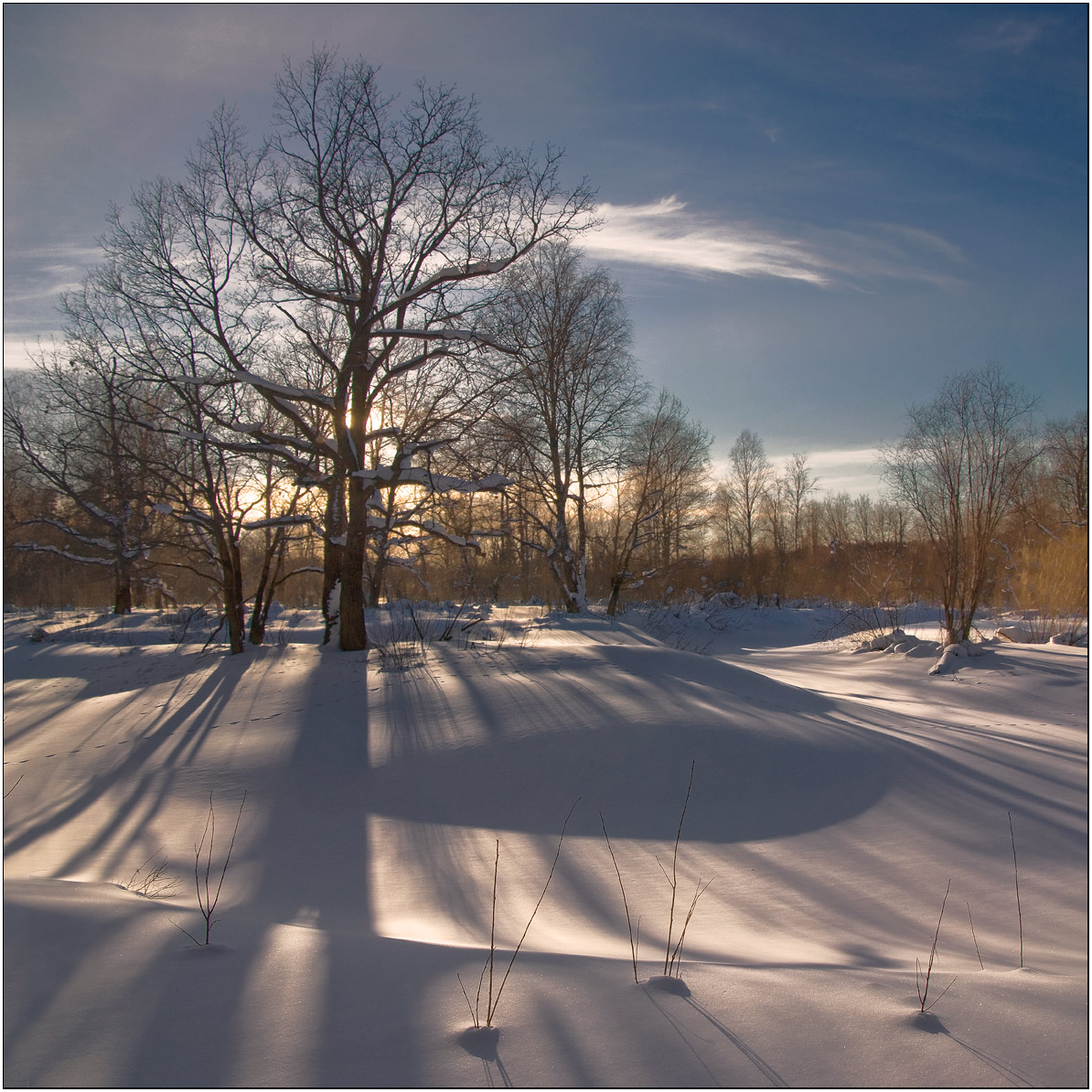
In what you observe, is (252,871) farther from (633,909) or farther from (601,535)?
(601,535)

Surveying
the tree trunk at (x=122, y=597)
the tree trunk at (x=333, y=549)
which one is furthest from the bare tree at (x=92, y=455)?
the tree trunk at (x=333, y=549)

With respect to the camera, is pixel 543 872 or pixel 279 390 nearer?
pixel 543 872

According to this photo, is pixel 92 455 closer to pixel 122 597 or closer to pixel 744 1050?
pixel 122 597

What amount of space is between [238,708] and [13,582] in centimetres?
3086

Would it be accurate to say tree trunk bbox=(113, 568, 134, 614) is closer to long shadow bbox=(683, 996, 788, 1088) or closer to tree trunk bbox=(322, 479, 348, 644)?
tree trunk bbox=(322, 479, 348, 644)

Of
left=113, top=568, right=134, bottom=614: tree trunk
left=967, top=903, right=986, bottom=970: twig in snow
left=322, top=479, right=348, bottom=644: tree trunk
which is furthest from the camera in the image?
left=113, top=568, right=134, bottom=614: tree trunk

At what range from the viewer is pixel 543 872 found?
4785mm

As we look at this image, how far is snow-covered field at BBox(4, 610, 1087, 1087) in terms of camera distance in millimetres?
2182

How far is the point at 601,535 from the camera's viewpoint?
25.7 metres

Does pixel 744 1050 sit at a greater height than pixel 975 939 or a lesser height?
greater

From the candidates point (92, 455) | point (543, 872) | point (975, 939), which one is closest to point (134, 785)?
point (543, 872)

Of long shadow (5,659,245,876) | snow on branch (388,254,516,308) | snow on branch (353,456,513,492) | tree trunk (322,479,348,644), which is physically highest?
snow on branch (388,254,516,308)

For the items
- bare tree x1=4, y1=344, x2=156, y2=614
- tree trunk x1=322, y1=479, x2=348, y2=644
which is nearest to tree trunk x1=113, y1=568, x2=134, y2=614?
bare tree x1=4, y1=344, x2=156, y2=614

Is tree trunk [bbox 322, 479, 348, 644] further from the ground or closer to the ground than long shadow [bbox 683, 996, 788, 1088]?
further from the ground
